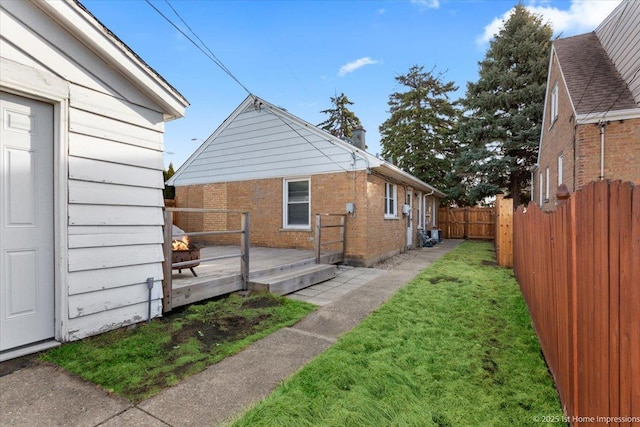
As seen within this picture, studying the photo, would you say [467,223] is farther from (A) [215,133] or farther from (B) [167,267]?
(B) [167,267]

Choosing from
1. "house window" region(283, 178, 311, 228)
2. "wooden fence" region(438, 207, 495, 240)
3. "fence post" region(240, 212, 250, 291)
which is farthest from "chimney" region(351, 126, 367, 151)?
"wooden fence" region(438, 207, 495, 240)

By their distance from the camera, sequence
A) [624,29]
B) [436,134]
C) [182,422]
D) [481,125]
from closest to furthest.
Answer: [182,422], [624,29], [481,125], [436,134]

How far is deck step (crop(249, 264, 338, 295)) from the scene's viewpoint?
5.18m

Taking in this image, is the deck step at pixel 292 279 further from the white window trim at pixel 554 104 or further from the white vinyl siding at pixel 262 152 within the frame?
the white window trim at pixel 554 104

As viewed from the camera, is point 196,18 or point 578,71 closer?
point 196,18

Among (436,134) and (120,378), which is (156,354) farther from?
(436,134)

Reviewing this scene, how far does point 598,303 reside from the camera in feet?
5.38

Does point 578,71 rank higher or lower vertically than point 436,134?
lower

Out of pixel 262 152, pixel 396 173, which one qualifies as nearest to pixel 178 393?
pixel 262 152

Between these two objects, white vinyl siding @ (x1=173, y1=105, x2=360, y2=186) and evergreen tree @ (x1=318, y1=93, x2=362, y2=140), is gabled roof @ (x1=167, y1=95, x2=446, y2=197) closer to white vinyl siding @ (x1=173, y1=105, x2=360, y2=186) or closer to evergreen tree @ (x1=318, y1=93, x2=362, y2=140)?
white vinyl siding @ (x1=173, y1=105, x2=360, y2=186)

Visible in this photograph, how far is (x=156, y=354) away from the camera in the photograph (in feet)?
10.2

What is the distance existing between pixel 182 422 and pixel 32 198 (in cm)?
269

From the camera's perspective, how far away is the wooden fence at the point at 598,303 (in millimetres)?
1337

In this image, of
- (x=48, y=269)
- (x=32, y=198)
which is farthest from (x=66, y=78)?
(x=48, y=269)
